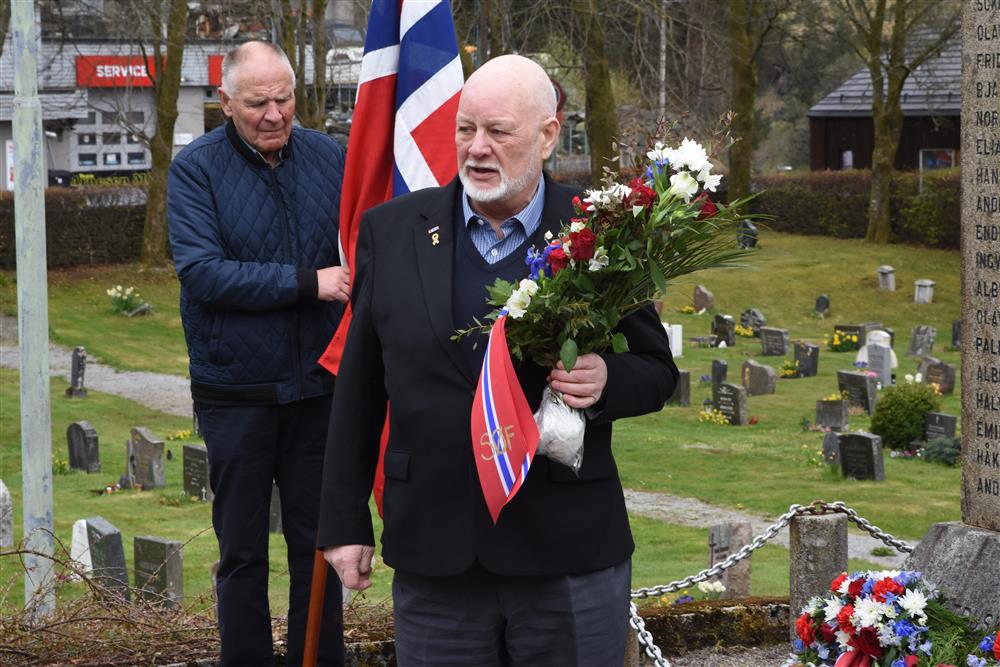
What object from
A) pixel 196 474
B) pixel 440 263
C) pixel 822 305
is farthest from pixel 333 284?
pixel 822 305

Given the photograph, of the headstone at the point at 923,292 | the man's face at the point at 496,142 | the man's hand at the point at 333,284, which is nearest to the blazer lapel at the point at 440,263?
the man's face at the point at 496,142

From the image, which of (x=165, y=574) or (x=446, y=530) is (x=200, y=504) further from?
(x=446, y=530)

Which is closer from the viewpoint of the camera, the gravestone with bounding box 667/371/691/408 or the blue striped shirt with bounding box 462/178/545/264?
the blue striped shirt with bounding box 462/178/545/264

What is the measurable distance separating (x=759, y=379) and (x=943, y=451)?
16.5ft

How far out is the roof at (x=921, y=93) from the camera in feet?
124

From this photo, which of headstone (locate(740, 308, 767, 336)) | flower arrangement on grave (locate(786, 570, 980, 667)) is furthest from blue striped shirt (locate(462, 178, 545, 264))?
headstone (locate(740, 308, 767, 336))

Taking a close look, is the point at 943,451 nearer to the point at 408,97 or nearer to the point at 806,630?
the point at 806,630

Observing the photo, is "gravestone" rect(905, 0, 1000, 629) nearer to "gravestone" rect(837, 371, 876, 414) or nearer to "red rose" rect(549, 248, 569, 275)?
"red rose" rect(549, 248, 569, 275)

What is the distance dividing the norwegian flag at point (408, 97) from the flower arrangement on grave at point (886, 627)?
2.16m

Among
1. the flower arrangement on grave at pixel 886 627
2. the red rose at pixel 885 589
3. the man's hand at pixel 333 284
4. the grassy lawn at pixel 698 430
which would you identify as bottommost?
the grassy lawn at pixel 698 430

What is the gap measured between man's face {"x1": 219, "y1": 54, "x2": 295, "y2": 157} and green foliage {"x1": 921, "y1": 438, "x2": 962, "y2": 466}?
429 inches

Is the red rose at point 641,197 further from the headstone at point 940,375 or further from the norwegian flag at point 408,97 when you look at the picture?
the headstone at point 940,375

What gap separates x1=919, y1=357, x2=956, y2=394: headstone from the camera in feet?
61.7

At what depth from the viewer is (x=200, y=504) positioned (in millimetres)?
12961
